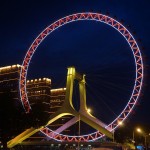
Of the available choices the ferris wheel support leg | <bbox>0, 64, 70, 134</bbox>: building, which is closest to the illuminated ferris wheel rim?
the ferris wheel support leg

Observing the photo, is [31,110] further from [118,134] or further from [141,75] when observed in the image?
[118,134]

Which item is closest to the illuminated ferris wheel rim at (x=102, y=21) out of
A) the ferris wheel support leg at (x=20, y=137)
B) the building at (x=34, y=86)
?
the ferris wheel support leg at (x=20, y=137)

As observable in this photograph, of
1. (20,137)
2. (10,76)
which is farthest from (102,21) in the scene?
(10,76)

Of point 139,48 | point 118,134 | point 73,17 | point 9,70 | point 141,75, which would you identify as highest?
point 9,70

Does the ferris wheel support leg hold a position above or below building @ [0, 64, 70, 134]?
below

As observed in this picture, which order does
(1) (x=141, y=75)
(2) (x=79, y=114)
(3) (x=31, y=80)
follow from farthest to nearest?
1. (3) (x=31, y=80)
2. (2) (x=79, y=114)
3. (1) (x=141, y=75)

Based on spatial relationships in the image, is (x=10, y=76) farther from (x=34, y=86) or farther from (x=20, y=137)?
(x=20, y=137)

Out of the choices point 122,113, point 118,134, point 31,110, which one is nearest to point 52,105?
point 118,134

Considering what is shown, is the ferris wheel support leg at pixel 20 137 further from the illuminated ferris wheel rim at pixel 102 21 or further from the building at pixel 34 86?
the building at pixel 34 86

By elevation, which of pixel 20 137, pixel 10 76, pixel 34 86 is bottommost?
pixel 20 137

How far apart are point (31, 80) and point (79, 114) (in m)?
98.2

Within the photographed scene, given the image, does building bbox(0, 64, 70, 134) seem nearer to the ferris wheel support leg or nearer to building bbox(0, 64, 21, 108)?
building bbox(0, 64, 21, 108)

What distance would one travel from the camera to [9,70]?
137m

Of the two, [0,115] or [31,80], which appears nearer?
[0,115]
